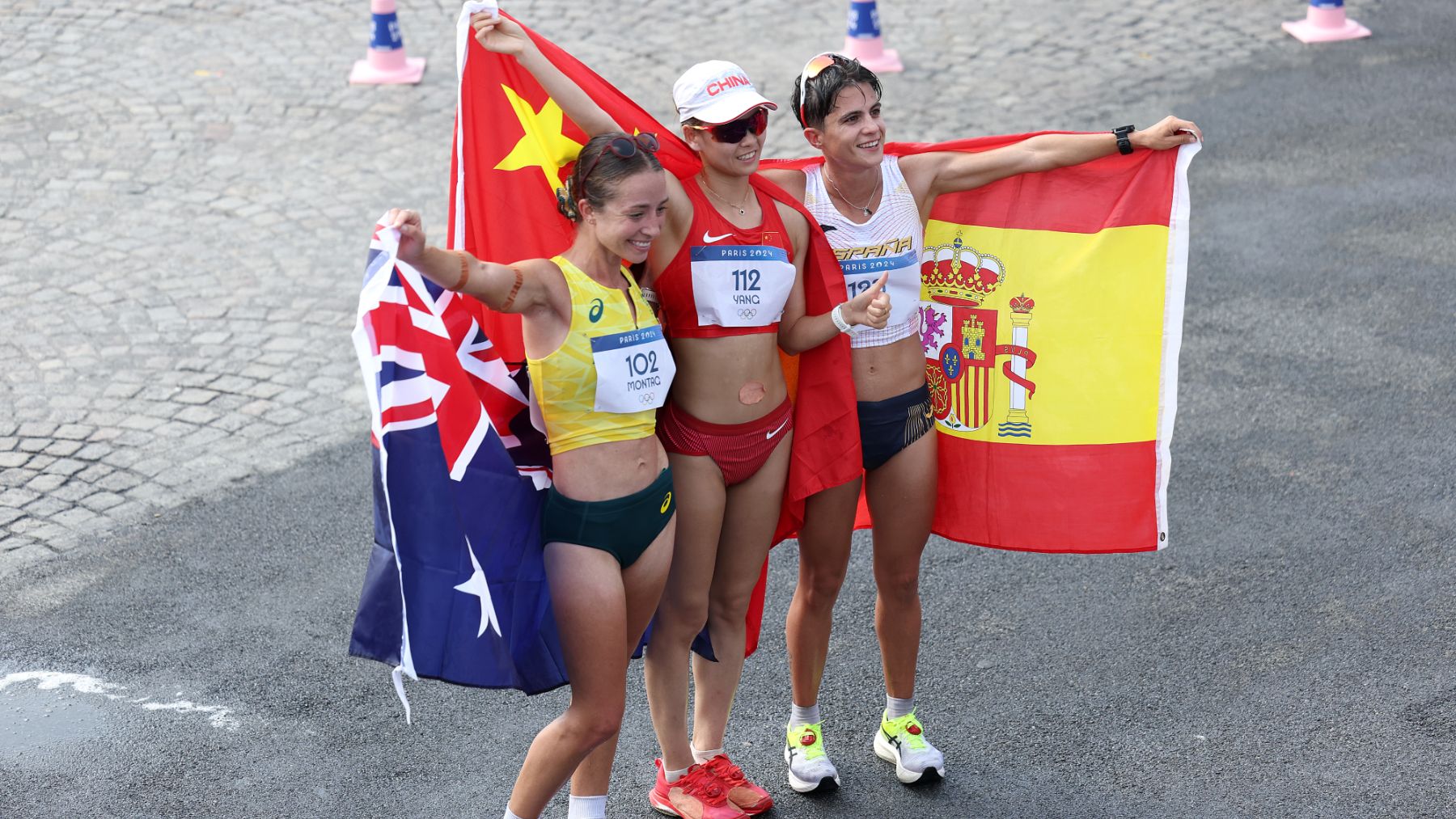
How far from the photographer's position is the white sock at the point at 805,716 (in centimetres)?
518

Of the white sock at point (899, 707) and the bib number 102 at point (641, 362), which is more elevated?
the bib number 102 at point (641, 362)

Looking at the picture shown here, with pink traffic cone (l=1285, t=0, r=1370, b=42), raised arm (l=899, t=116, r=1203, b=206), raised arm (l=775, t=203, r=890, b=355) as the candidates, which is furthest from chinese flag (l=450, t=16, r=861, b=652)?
pink traffic cone (l=1285, t=0, r=1370, b=42)

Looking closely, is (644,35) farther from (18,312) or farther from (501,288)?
(501,288)

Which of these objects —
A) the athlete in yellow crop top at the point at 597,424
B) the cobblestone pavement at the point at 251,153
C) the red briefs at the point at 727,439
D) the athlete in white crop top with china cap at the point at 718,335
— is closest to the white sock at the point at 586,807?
the athlete in white crop top with china cap at the point at 718,335

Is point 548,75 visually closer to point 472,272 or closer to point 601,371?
point 472,272

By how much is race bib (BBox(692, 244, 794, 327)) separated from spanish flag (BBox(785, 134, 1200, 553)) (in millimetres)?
942

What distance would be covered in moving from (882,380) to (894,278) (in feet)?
1.11

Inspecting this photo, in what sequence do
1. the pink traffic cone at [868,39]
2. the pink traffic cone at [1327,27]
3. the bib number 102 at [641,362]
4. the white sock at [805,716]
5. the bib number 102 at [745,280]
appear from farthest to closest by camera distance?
1. the pink traffic cone at [1327,27]
2. the pink traffic cone at [868,39]
3. the white sock at [805,716]
4. the bib number 102 at [745,280]
5. the bib number 102 at [641,362]

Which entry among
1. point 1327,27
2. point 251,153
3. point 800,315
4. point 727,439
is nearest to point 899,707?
point 727,439

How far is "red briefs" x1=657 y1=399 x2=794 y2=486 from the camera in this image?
452cm

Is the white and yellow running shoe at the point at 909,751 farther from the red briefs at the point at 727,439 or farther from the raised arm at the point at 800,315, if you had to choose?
the raised arm at the point at 800,315

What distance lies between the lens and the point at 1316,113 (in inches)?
427

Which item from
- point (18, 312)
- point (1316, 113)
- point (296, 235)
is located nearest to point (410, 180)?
point (296, 235)

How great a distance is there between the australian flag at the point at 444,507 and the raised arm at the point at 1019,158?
1600 millimetres
